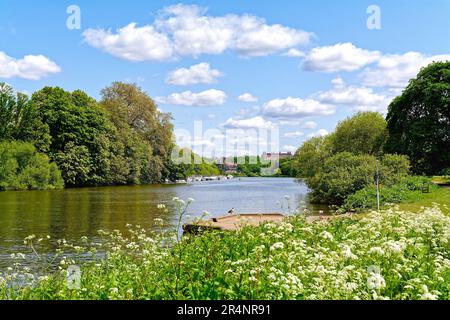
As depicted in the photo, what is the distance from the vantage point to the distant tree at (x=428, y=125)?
162ft

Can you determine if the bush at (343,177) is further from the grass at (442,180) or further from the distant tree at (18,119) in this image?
the distant tree at (18,119)

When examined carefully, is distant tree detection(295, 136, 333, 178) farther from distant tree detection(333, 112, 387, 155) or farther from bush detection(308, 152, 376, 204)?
bush detection(308, 152, 376, 204)

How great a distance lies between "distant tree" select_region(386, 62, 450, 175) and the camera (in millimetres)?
49312

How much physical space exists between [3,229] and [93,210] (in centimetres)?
1013

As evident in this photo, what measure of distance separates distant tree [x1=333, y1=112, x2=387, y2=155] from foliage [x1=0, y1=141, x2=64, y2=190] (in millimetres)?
33981

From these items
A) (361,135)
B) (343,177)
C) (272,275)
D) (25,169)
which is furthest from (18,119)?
(272,275)

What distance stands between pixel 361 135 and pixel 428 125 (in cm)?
671

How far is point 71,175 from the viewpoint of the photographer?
70438mm

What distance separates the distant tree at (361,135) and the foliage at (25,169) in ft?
111

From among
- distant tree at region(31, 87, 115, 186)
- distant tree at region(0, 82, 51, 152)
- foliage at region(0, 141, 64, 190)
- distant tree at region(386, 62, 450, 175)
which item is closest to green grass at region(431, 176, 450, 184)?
distant tree at region(386, 62, 450, 175)

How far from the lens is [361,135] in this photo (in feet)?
177

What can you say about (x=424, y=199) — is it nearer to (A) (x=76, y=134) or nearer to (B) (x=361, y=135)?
(B) (x=361, y=135)

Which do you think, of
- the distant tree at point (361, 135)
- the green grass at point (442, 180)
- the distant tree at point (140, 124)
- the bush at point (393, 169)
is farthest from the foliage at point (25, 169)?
the green grass at point (442, 180)
